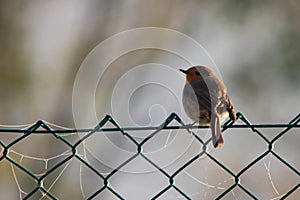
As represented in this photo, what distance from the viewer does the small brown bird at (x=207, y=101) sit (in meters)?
5.09

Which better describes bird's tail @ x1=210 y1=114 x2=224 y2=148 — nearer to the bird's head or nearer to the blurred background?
the bird's head

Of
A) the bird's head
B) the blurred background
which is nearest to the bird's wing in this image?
the bird's head

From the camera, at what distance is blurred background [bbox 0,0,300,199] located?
11648 millimetres

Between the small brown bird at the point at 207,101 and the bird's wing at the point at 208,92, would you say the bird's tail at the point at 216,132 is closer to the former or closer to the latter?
the small brown bird at the point at 207,101

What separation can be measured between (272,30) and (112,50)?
2.77m

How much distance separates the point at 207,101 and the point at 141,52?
7150 mm

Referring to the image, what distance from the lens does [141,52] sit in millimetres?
12461

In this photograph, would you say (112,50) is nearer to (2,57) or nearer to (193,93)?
(2,57)

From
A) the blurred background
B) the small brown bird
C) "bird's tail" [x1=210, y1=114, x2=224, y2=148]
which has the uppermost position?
the blurred background

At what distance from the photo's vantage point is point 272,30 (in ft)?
43.8

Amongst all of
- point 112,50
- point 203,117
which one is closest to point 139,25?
point 112,50

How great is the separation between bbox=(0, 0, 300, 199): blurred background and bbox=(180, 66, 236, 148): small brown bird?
203 inches

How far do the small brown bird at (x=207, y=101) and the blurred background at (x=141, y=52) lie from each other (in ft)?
16.9

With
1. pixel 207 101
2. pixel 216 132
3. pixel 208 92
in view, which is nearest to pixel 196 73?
pixel 208 92
